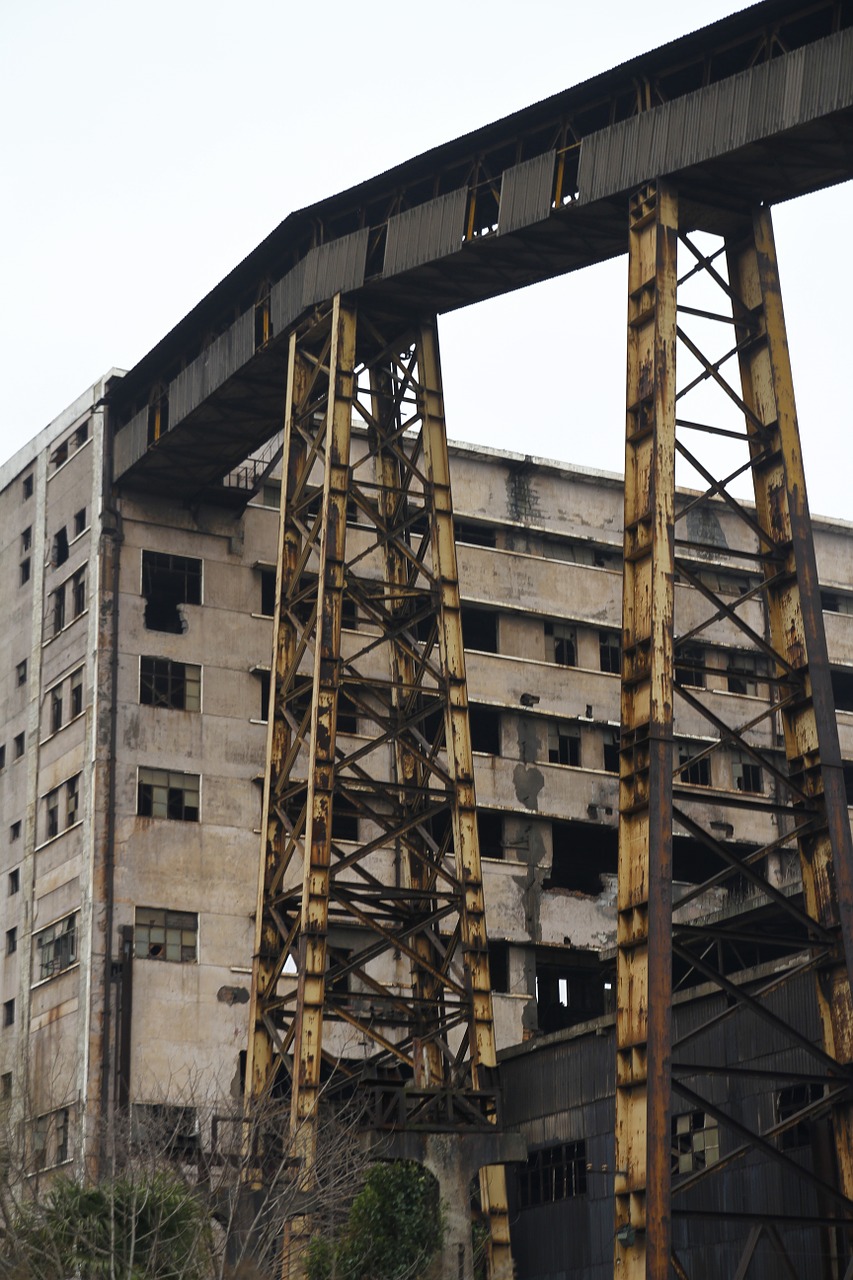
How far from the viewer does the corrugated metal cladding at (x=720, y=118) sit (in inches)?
947

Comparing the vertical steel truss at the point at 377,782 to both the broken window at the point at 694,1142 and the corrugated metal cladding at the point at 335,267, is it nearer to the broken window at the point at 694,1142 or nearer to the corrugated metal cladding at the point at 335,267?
the corrugated metal cladding at the point at 335,267

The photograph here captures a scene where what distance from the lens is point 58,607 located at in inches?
1704

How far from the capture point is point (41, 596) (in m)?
43.7

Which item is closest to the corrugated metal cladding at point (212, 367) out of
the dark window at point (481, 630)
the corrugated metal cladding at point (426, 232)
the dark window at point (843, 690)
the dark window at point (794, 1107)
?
the corrugated metal cladding at point (426, 232)

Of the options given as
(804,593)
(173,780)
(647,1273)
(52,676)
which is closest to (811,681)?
(804,593)

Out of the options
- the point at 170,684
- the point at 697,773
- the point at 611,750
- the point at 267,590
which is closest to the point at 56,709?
the point at 170,684

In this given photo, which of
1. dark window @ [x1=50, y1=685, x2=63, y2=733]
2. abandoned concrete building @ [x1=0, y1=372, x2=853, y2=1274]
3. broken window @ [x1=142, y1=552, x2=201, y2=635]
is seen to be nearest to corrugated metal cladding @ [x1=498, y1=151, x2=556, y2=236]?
abandoned concrete building @ [x1=0, y1=372, x2=853, y2=1274]

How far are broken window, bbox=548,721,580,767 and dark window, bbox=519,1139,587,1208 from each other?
516 inches

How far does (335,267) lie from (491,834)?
17011mm

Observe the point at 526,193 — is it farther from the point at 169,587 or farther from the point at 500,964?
the point at 500,964

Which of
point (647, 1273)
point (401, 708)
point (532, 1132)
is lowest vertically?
point (647, 1273)

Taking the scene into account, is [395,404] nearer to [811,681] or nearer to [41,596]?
[811,681]

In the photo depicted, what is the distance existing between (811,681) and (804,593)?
3.69 feet

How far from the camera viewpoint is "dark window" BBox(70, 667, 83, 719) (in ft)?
136
